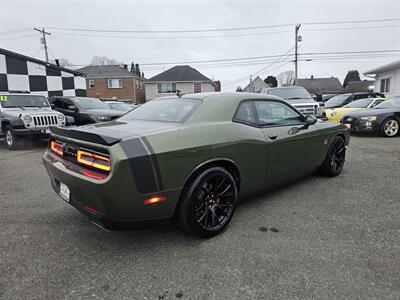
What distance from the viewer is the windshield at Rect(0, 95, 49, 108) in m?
7.76

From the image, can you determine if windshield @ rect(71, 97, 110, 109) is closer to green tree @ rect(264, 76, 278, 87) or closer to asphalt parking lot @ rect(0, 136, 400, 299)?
asphalt parking lot @ rect(0, 136, 400, 299)

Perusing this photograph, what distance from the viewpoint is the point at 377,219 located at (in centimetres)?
285

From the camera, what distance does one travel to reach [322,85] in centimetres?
5212

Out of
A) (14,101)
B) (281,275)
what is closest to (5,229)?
(281,275)

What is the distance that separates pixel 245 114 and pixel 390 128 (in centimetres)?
738

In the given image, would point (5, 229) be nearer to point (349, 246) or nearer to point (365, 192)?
point (349, 246)

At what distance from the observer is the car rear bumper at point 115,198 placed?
6.32 feet

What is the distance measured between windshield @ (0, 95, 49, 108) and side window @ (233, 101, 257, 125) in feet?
25.0

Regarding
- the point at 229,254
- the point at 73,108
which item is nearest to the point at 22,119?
the point at 73,108

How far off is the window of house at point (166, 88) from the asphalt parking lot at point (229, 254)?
31257mm

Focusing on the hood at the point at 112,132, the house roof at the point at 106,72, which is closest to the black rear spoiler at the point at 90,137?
the hood at the point at 112,132

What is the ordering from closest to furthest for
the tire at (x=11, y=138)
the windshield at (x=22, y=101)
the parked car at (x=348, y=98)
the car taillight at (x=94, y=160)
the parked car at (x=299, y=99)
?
the car taillight at (x=94, y=160), the tire at (x=11, y=138), the windshield at (x=22, y=101), the parked car at (x=299, y=99), the parked car at (x=348, y=98)

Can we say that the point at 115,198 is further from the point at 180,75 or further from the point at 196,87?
the point at 180,75

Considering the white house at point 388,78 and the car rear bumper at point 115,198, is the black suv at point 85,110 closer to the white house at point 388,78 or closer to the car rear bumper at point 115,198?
the car rear bumper at point 115,198
